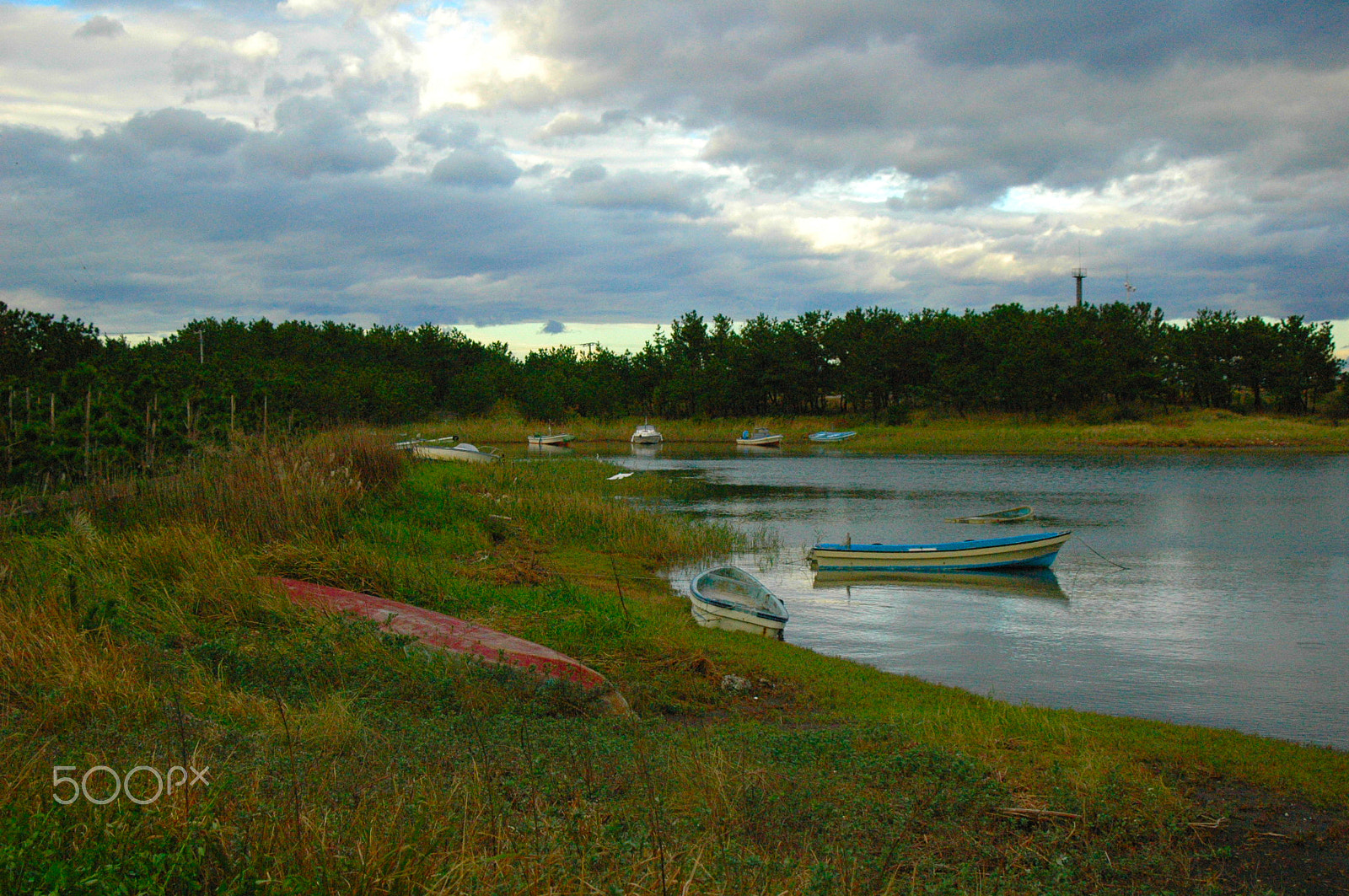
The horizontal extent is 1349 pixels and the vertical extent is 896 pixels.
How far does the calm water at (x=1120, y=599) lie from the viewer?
1311cm

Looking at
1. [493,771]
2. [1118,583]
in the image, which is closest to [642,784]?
[493,771]

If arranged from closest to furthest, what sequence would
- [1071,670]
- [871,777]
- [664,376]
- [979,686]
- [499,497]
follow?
[871,777]
[979,686]
[1071,670]
[499,497]
[664,376]

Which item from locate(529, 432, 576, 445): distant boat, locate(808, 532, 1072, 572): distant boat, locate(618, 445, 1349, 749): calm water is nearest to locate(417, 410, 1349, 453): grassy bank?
locate(529, 432, 576, 445): distant boat

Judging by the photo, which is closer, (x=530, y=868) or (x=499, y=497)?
(x=530, y=868)

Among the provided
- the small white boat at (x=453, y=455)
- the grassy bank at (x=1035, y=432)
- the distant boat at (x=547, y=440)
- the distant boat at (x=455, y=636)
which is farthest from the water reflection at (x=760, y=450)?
the distant boat at (x=455, y=636)

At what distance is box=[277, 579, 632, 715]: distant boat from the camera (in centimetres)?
895

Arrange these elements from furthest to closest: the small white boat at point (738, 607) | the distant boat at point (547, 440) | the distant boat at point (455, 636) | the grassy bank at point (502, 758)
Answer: the distant boat at point (547, 440) < the small white boat at point (738, 607) < the distant boat at point (455, 636) < the grassy bank at point (502, 758)

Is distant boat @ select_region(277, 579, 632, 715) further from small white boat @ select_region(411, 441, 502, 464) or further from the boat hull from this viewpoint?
small white boat @ select_region(411, 441, 502, 464)

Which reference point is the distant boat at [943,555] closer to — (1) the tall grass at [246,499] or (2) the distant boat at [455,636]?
(1) the tall grass at [246,499]

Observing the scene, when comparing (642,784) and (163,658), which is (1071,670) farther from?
(163,658)

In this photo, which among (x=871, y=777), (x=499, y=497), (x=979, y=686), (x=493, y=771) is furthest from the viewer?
(x=499, y=497)

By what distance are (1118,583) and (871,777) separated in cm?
1764

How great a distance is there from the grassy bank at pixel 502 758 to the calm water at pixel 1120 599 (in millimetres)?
2858

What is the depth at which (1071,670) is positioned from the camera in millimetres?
14242
